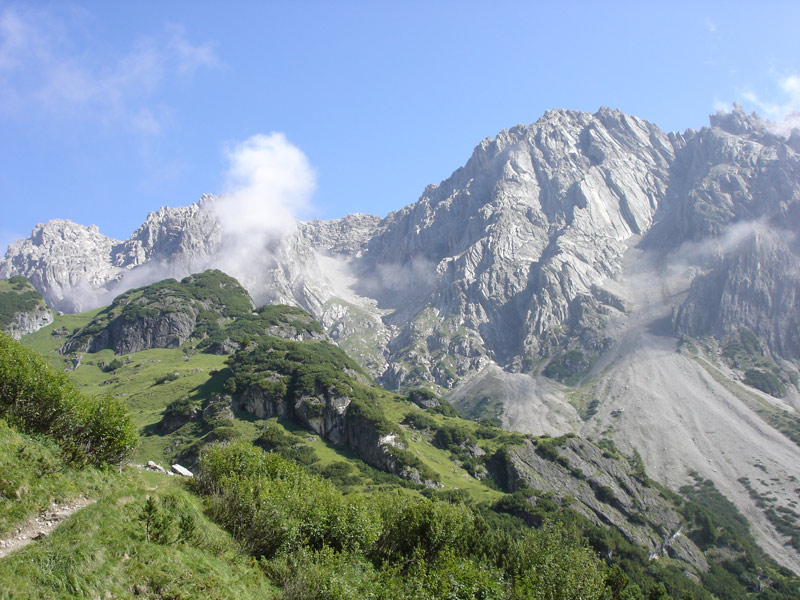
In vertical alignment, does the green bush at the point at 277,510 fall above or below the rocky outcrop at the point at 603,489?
above

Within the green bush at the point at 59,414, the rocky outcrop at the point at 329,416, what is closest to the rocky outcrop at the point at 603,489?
the rocky outcrop at the point at 329,416

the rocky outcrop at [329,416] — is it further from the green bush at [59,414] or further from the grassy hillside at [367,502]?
the green bush at [59,414]

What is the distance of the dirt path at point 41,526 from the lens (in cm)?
2629

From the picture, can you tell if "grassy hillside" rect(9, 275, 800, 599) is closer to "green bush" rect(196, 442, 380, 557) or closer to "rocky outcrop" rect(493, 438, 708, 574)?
"green bush" rect(196, 442, 380, 557)

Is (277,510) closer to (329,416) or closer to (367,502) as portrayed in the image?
(367,502)

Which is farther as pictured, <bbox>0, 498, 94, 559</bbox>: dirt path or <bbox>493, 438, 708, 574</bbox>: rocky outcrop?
<bbox>493, 438, 708, 574</bbox>: rocky outcrop

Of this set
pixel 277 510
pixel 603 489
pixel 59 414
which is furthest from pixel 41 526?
pixel 603 489

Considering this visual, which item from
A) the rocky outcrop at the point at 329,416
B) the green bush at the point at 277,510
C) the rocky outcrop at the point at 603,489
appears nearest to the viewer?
the green bush at the point at 277,510

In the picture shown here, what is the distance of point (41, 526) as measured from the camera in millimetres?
28844

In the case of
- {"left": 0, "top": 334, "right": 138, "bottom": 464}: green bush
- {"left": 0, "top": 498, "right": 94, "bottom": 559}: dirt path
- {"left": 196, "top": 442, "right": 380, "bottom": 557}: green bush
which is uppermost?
{"left": 0, "top": 334, "right": 138, "bottom": 464}: green bush

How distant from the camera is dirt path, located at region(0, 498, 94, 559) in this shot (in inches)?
1035

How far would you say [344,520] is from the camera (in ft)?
153

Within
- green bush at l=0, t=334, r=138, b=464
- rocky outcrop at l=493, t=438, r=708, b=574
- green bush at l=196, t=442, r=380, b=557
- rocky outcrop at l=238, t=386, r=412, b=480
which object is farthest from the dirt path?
rocky outcrop at l=493, t=438, r=708, b=574

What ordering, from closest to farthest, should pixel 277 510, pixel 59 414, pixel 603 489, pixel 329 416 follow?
pixel 59 414, pixel 277 510, pixel 603 489, pixel 329 416
